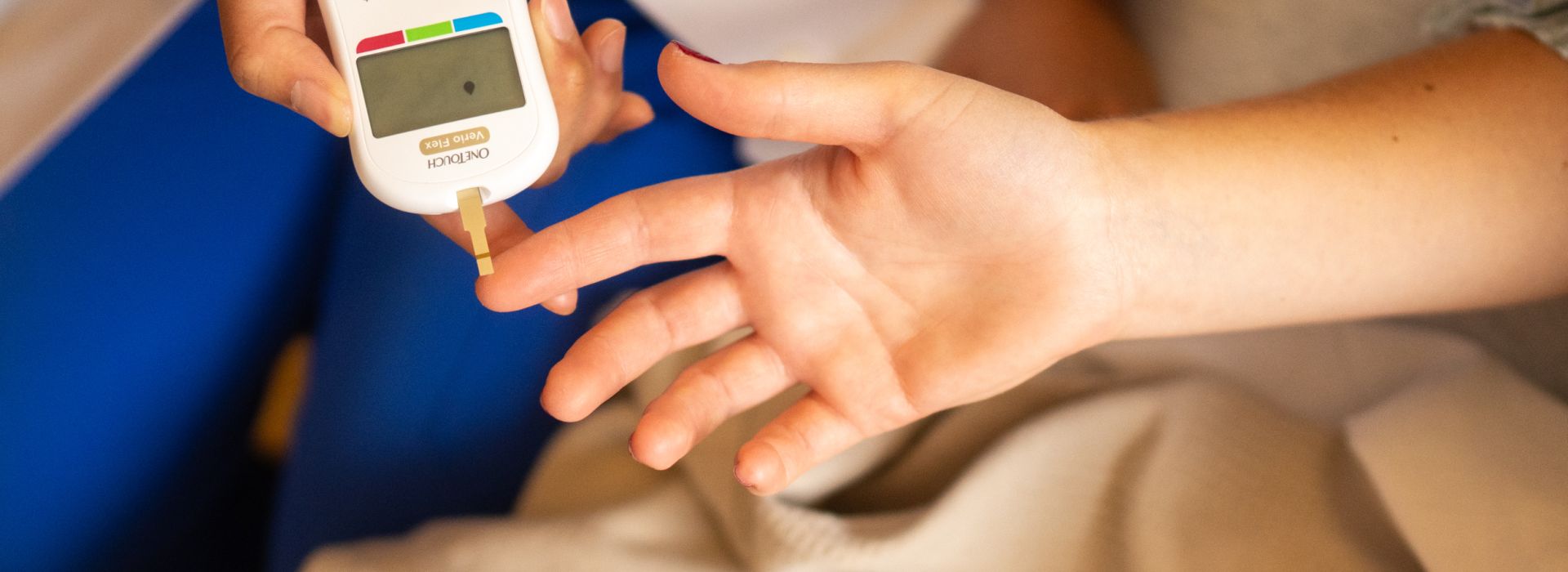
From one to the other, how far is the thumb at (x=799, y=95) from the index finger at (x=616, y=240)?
0.22ft

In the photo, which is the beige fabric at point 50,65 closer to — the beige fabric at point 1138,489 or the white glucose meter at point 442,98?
the white glucose meter at point 442,98

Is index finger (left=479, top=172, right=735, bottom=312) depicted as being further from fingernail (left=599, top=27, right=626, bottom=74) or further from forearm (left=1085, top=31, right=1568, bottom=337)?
forearm (left=1085, top=31, right=1568, bottom=337)

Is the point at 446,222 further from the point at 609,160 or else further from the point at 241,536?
the point at 241,536

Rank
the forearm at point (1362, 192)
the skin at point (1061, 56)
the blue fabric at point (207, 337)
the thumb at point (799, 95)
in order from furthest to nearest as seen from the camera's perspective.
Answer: the skin at point (1061, 56) → the blue fabric at point (207, 337) → the forearm at point (1362, 192) → the thumb at point (799, 95)

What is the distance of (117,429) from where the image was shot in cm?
73

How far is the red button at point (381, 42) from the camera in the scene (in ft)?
1.56

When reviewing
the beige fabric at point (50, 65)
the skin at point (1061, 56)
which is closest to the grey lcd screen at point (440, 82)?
the beige fabric at point (50, 65)

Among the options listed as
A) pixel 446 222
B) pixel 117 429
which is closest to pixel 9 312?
pixel 117 429

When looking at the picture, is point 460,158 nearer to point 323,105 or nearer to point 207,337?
point 323,105

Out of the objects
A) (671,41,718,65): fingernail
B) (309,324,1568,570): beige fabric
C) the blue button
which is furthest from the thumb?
(309,324,1568,570): beige fabric

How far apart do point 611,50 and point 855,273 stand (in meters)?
0.18

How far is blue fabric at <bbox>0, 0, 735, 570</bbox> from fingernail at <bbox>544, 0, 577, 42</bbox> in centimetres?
13

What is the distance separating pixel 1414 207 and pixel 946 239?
0.90ft

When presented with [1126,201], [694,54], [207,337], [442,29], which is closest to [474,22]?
[442,29]
